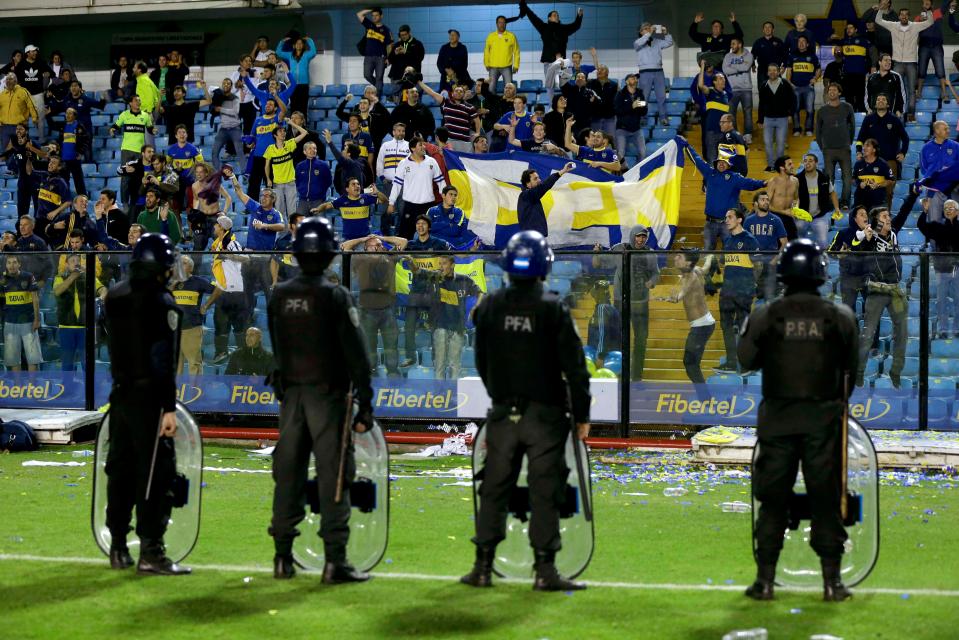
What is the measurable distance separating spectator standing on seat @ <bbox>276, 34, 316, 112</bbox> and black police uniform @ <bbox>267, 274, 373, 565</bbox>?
17.8m

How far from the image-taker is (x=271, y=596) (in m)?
7.83

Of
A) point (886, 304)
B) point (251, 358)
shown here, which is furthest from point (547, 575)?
point (251, 358)

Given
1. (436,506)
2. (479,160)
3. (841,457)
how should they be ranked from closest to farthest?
(841,457) → (436,506) → (479,160)

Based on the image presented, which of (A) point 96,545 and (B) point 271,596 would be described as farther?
(A) point 96,545

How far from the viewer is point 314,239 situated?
8.17m

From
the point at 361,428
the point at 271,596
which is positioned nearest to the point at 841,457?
the point at 361,428

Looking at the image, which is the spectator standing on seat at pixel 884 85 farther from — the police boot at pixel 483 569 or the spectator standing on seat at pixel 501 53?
the police boot at pixel 483 569

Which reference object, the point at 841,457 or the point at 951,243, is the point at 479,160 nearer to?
the point at 951,243

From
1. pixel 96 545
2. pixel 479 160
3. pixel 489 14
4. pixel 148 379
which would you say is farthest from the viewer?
pixel 489 14

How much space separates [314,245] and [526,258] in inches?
50.1

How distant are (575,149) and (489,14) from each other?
31.6 feet

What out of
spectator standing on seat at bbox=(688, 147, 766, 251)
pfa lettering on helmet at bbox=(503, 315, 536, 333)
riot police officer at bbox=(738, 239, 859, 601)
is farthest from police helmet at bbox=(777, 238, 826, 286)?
spectator standing on seat at bbox=(688, 147, 766, 251)

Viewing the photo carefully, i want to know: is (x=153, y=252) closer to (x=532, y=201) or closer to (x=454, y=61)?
(x=532, y=201)

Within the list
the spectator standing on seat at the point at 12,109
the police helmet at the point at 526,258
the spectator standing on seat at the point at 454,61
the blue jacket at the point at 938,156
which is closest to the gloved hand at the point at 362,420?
the police helmet at the point at 526,258
